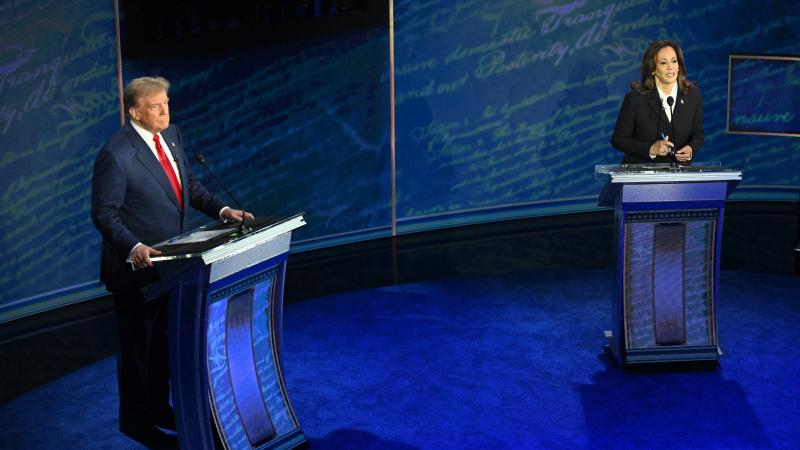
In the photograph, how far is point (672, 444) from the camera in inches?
143

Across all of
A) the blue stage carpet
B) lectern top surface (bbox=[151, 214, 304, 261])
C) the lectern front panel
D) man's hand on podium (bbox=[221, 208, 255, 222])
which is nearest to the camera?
lectern top surface (bbox=[151, 214, 304, 261])

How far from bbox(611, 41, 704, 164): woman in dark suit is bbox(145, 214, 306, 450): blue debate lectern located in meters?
2.07

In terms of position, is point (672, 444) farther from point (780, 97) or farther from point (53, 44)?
point (780, 97)

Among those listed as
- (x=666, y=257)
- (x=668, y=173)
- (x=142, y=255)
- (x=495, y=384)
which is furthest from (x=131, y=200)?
(x=666, y=257)

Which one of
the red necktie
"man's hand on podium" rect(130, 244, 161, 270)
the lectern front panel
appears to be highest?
the red necktie

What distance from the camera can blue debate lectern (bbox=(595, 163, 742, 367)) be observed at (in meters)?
4.14

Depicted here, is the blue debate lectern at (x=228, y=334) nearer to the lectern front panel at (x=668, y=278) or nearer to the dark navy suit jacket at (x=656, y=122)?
the lectern front panel at (x=668, y=278)

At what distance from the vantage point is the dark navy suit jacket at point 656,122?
462 cm

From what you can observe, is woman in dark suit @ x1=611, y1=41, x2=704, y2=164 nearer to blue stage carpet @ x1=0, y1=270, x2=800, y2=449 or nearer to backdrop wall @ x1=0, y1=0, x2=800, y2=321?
blue stage carpet @ x1=0, y1=270, x2=800, y2=449

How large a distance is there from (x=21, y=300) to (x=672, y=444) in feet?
11.6

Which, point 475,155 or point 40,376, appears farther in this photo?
point 475,155

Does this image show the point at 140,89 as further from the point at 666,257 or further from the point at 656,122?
the point at 656,122

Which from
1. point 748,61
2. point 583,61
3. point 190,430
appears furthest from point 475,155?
point 190,430

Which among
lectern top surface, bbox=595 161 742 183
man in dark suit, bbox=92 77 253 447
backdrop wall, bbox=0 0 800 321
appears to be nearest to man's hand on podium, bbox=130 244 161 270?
man in dark suit, bbox=92 77 253 447
